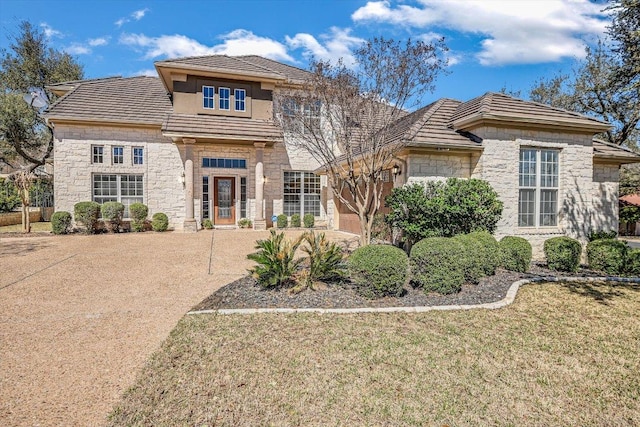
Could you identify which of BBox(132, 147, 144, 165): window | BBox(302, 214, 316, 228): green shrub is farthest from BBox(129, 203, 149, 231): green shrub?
BBox(302, 214, 316, 228): green shrub

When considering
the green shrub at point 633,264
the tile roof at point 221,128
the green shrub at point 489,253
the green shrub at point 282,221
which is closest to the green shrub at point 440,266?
the green shrub at point 489,253

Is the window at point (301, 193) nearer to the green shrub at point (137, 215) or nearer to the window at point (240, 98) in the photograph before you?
the window at point (240, 98)

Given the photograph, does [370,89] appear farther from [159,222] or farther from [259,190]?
[159,222]

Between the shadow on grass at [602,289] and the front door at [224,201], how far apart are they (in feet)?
45.4

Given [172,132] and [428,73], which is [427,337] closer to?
[428,73]

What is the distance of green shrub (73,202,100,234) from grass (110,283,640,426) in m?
12.1

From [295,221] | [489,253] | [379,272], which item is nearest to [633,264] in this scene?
[489,253]

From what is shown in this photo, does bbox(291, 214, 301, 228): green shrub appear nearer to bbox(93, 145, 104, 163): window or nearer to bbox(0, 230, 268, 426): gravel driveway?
bbox(0, 230, 268, 426): gravel driveway

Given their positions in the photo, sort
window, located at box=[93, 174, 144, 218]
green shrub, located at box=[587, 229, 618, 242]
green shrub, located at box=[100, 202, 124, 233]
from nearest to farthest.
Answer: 1. green shrub, located at box=[587, 229, 618, 242]
2. green shrub, located at box=[100, 202, 124, 233]
3. window, located at box=[93, 174, 144, 218]

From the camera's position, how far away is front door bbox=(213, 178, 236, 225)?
17.2 meters

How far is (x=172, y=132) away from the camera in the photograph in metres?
14.9

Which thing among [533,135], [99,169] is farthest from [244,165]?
[533,135]

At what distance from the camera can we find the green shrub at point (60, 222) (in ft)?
46.5

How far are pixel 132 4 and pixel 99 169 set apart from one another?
7.38 metres
